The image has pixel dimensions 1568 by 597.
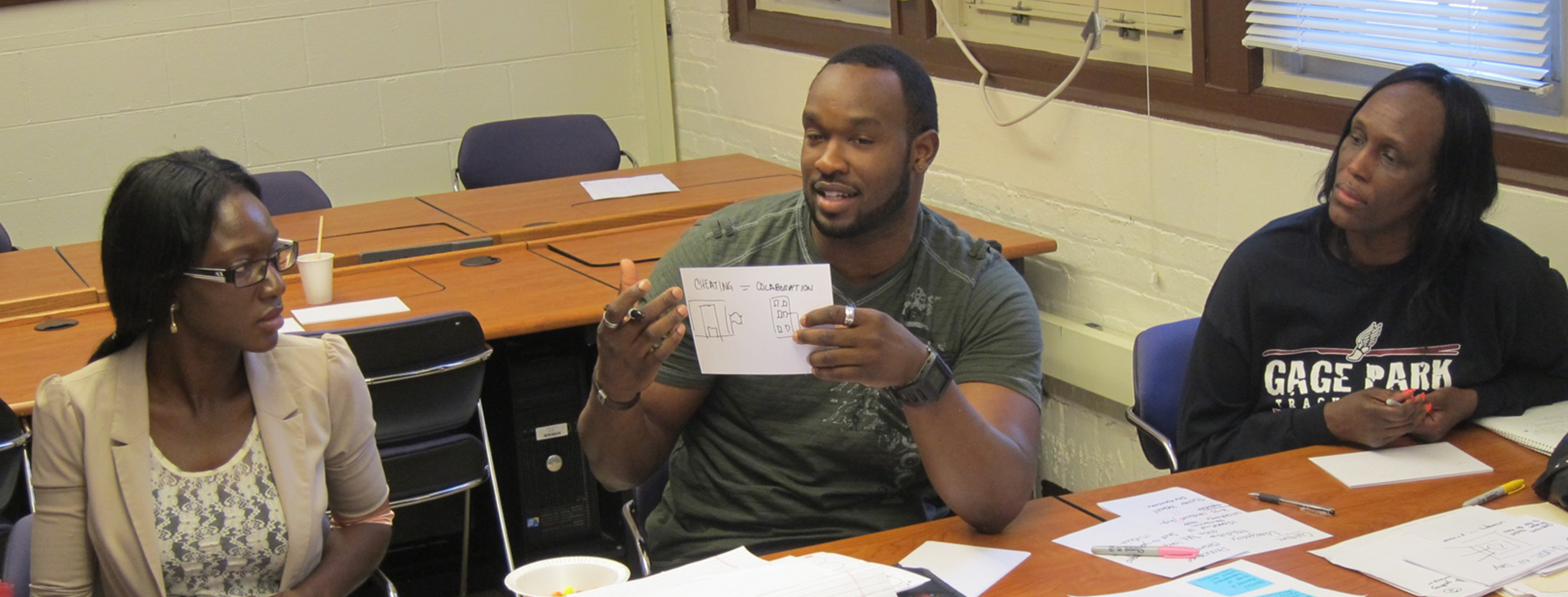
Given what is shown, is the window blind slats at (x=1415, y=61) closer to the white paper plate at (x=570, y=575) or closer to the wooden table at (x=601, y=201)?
the wooden table at (x=601, y=201)

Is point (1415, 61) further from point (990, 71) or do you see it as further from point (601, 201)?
point (601, 201)

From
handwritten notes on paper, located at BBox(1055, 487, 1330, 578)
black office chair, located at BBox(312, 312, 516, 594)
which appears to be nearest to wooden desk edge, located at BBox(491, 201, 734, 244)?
black office chair, located at BBox(312, 312, 516, 594)

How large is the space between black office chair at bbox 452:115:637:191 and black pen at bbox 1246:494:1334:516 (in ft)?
10.7

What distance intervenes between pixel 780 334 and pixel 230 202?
76cm

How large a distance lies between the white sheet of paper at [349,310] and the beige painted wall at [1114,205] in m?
1.59

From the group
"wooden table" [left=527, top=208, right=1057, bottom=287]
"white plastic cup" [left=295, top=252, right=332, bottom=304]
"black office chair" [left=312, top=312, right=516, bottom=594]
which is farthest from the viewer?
"wooden table" [left=527, top=208, right=1057, bottom=287]

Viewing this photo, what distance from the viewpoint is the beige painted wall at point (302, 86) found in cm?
475

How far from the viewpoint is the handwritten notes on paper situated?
5.43 feet

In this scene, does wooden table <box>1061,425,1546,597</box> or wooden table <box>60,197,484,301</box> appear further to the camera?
wooden table <box>60,197,484,301</box>

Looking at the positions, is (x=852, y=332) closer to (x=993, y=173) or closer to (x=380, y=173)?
(x=993, y=173)

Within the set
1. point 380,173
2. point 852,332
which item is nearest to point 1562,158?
point 852,332

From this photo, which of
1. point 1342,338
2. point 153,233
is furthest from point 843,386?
point 153,233

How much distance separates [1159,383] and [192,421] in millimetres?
1529

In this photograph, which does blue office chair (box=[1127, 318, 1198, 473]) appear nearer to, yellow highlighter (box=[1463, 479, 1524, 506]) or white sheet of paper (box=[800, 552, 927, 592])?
yellow highlighter (box=[1463, 479, 1524, 506])
